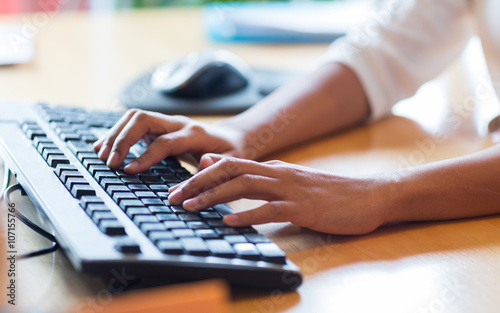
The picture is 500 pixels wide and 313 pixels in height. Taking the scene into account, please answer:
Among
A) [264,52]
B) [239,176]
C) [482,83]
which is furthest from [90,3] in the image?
[239,176]

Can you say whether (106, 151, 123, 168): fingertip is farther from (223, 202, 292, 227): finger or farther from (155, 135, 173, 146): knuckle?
(223, 202, 292, 227): finger

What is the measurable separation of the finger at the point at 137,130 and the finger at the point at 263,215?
179 mm

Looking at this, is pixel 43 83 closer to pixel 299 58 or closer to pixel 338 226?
pixel 299 58

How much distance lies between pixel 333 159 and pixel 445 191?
21 cm

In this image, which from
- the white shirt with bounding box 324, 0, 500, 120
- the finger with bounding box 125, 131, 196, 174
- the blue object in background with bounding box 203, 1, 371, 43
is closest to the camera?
the finger with bounding box 125, 131, 196, 174

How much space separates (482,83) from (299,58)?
0.40 meters

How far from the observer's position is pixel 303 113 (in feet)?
3.16

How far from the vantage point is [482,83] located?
1.24 m

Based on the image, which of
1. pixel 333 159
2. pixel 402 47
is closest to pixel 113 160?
pixel 333 159

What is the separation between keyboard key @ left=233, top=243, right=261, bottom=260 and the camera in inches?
21.1

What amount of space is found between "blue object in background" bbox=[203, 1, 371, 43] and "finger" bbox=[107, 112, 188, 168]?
0.77 meters

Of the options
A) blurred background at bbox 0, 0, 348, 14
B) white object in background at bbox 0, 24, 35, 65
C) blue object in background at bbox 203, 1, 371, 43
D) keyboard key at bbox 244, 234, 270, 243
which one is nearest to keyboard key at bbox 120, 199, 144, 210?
keyboard key at bbox 244, 234, 270, 243

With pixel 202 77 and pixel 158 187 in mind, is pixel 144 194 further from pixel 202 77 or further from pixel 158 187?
pixel 202 77

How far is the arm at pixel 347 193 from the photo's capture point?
0.63 m
